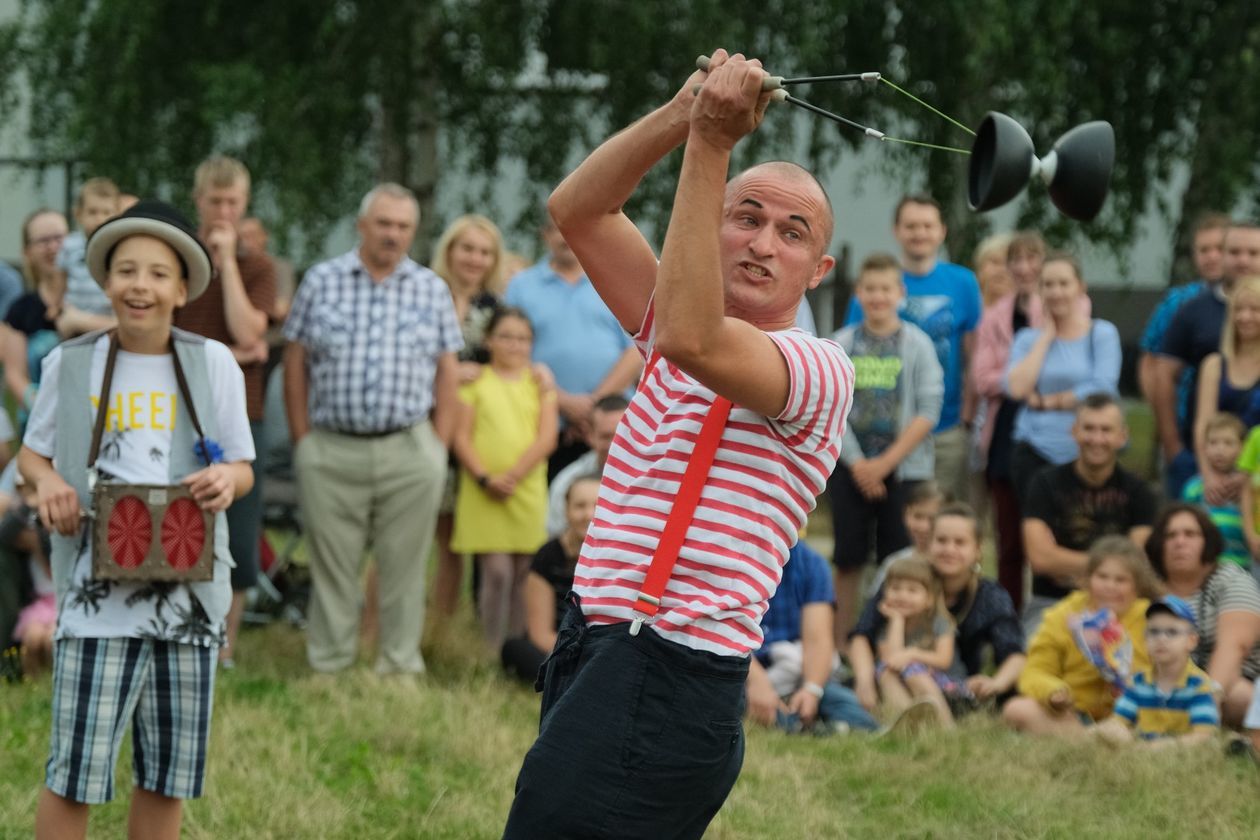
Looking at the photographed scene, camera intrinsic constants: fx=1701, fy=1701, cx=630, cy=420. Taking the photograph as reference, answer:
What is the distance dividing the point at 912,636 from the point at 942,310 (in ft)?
5.93

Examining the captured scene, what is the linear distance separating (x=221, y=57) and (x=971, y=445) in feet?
22.6

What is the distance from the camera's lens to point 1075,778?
561 cm

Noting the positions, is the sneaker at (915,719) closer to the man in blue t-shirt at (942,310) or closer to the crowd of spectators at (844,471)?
the crowd of spectators at (844,471)

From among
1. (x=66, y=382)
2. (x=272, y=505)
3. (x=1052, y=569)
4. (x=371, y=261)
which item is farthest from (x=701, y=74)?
(x=272, y=505)

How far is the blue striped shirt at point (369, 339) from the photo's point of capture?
271 inches

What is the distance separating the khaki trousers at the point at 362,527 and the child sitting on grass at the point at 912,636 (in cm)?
190

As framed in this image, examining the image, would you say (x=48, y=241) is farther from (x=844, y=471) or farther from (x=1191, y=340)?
(x=1191, y=340)

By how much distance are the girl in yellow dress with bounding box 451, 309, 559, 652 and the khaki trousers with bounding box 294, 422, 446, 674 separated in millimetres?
422

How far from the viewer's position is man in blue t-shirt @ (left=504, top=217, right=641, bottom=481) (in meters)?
7.81

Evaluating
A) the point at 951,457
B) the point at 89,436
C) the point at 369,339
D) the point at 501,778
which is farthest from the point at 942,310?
the point at 89,436

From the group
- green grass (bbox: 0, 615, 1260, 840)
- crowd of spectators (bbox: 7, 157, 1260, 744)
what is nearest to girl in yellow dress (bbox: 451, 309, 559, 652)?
crowd of spectators (bbox: 7, 157, 1260, 744)

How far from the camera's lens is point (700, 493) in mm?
2850

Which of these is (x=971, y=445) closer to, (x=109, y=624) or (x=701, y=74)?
(x=109, y=624)

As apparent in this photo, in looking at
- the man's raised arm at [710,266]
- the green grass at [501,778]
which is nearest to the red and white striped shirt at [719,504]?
the man's raised arm at [710,266]
